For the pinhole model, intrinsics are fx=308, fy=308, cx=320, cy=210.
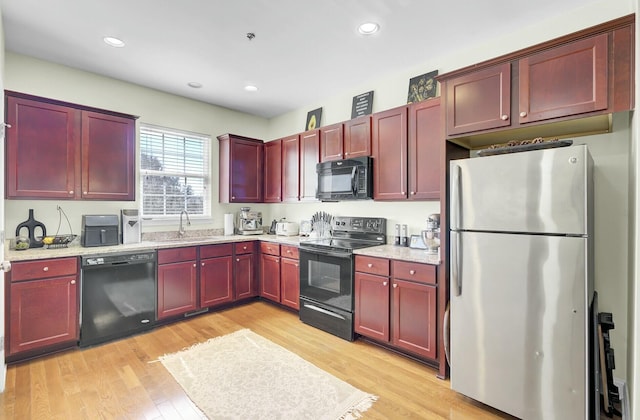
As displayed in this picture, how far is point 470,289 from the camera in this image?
209 centimetres

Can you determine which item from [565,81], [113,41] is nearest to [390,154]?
[565,81]

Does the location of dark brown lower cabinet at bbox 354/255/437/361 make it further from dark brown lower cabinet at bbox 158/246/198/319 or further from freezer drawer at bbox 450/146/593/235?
dark brown lower cabinet at bbox 158/246/198/319

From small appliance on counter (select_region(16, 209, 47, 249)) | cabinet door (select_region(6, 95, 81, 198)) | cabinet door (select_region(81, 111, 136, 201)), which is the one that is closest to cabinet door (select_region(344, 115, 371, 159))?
cabinet door (select_region(81, 111, 136, 201))

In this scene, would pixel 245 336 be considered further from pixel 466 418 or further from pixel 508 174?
pixel 508 174

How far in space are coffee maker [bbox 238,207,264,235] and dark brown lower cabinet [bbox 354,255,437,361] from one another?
6.87ft

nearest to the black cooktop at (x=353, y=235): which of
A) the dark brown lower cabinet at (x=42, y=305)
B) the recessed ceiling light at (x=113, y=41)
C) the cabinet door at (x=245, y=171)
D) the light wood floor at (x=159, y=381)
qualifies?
the light wood floor at (x=159, y=381)

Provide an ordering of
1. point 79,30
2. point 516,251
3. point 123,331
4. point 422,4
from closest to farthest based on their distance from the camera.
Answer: point 516,251, point 422,4, point 79,30, point 123,331

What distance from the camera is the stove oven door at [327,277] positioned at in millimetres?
3098

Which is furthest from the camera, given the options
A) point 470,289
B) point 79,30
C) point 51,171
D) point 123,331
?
point 123,331

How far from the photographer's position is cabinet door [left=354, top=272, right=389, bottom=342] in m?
2.81

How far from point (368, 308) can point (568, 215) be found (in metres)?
1.78

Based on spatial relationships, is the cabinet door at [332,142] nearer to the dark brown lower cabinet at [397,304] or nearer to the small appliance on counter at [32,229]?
the dark brown lower cabinet at [397,304]

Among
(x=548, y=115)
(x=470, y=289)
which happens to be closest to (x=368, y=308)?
(x=470, y=289)

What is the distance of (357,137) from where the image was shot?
3.44 m
